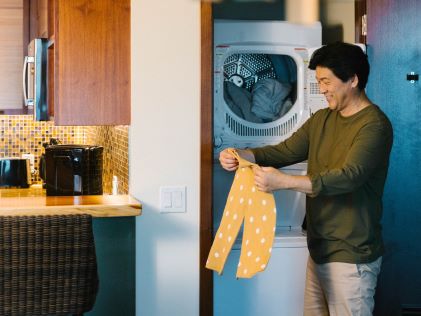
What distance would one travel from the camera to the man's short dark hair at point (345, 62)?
A: 2.75m

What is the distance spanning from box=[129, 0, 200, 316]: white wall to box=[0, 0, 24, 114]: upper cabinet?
1.56 meters

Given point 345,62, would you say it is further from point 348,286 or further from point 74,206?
point 74,206

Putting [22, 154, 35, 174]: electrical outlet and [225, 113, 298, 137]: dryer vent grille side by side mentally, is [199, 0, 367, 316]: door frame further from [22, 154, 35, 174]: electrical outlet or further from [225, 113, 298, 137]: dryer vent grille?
[22, 154, 35, 174]: electrical outlet

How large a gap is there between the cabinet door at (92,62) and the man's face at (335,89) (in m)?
0.77

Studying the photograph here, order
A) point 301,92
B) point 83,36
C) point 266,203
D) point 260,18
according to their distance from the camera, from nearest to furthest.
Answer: point 266,203 → point 83,36 → point 301,92 → point 260,18

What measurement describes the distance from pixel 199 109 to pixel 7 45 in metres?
1.74

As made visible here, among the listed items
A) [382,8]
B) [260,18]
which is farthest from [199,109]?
[260,18]

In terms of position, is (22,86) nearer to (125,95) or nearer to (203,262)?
(125,95)

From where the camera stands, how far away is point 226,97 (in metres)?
3.65

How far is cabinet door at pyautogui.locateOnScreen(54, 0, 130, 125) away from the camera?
3023mm

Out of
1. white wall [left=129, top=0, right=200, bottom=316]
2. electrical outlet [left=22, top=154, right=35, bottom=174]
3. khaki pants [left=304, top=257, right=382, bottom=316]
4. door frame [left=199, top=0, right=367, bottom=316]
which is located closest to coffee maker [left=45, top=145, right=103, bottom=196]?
white wall [left=129, top=0, right=200, bottom=316]

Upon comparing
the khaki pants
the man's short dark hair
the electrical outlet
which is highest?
the man's short dark hair

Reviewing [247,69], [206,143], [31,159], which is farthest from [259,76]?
[31,159]

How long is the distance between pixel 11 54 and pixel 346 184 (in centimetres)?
247
